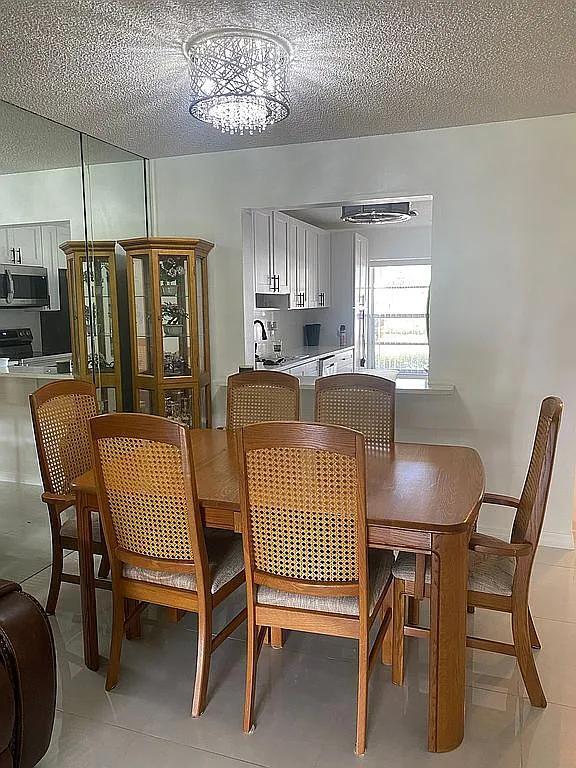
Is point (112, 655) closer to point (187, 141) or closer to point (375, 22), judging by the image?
point (375, 22)

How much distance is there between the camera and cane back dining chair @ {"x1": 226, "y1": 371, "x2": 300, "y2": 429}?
135 inches

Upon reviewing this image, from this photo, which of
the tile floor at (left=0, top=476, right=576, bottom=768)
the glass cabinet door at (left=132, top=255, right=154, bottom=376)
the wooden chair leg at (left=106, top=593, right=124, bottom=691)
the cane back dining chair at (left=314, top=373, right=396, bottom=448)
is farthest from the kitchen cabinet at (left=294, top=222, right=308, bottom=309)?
the wooden chair leg at (left=106, top=593, right=124, bottom=691)

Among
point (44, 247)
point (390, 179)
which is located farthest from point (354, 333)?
point (44, 247)

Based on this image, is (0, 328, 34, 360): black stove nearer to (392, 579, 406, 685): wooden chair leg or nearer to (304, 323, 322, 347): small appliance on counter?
(392, 579, 406, 685): wooden chair leg

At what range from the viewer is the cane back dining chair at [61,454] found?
2879 mm

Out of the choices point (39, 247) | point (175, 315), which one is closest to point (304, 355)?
point (175, 315)

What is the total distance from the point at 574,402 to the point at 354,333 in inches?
162

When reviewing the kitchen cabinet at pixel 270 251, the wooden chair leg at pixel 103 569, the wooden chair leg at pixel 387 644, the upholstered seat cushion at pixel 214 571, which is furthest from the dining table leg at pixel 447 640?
the kitchen cabinet at pixel 270 251

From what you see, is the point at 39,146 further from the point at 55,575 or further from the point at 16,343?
the point at 55,575

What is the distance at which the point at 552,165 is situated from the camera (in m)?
3.62

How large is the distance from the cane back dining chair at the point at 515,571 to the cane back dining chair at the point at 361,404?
91cm

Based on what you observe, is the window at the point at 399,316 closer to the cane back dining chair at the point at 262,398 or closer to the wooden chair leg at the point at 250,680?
the cane back dining chair at the point at 262,398

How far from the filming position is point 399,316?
787 centimetres

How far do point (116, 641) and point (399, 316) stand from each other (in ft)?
20.1
